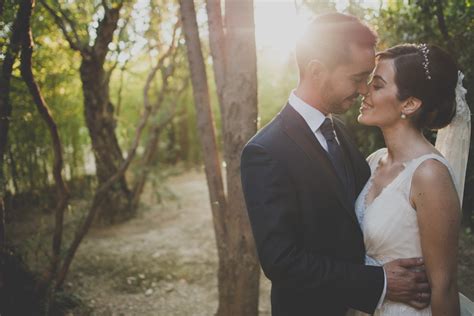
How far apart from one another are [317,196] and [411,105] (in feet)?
2.64

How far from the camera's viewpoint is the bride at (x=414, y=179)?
6.67ft

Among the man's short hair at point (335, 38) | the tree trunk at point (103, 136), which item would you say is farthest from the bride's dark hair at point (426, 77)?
the tree trunk at point (103, 136)

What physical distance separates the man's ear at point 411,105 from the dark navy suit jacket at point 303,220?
0.59 metres

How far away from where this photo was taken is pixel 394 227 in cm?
221

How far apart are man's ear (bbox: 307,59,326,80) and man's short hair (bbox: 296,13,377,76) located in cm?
2

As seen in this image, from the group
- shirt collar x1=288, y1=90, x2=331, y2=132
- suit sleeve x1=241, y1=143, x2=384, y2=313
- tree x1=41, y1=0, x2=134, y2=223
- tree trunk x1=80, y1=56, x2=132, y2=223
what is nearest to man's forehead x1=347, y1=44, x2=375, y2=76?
shirt collar x1=288, y1=90, x2=331, y2=132

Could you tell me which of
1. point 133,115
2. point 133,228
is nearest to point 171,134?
point 133,115

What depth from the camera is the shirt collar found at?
220 centimetres

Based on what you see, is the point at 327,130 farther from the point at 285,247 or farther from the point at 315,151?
the point at 285,247

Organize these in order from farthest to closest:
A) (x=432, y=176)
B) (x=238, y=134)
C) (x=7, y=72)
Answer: (x=7, y=72)
(x=238, y=134)
(x=432, y=176)

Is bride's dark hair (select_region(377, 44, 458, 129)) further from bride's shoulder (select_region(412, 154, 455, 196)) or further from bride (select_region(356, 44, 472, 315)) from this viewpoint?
bride's shoulder (select_region(412, 154, 455, 196))

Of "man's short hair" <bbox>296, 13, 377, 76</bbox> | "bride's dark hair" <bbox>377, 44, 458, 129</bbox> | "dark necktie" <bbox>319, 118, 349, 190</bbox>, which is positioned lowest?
"dark necktie" <bbox>319, 118, 349, 190</bbox>

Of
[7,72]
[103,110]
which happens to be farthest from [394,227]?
[103,110]

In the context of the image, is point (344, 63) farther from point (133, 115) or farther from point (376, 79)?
point (133, 115)
